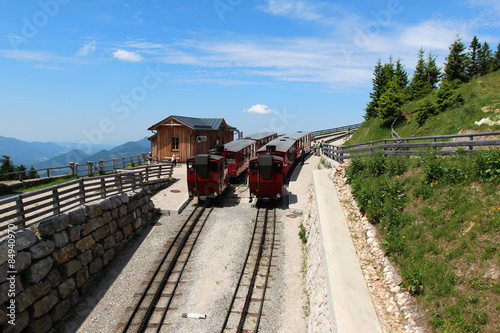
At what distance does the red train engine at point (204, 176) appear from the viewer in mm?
16953

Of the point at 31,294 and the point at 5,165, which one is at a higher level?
the point at 5,165

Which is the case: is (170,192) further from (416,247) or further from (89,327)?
(416,247)

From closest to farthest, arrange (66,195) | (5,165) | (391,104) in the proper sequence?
(66,195), (5,165), (391,104)

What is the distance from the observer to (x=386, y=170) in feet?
37.8

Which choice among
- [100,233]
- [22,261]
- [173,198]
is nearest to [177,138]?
[173,198]

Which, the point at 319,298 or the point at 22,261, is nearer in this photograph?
the point at 22,261

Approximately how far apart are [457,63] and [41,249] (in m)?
36.3

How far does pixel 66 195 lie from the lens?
14258 mm

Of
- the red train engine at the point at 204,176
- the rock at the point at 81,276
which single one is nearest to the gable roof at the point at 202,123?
the red train engine at the point at 204,176

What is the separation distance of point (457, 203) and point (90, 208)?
11866 millimetres

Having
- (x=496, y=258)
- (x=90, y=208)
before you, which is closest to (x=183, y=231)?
(x=90, y=208)

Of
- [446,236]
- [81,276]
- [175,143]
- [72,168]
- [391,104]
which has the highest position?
[391,104]

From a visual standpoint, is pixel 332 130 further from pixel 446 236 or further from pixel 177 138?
pixel 446 236

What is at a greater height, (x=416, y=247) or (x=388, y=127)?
(x=388, y=127)
